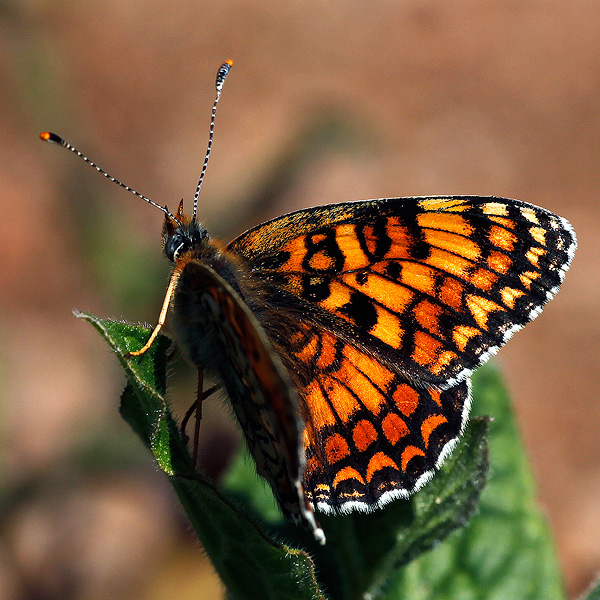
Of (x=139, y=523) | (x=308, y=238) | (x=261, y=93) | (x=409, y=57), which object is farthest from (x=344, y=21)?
(x=308, y=238)

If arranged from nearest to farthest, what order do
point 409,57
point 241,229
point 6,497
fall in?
point 6,497
point 241,229
point 409,57

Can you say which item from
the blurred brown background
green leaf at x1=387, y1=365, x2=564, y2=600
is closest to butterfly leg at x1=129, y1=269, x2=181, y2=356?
green leaf at x1=387, y1=365, x2=564, y2=600

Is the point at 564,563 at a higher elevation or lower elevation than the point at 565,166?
lower

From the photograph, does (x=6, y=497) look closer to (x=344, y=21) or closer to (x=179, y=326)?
(x=179, y=326)

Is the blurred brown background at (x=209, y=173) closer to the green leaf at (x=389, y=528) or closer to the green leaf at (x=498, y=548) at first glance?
the green leaf at (x=498, y=548)

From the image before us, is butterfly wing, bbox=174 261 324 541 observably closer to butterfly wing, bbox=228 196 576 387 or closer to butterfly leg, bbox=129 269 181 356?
butterfly leg, bbox=129 269 181 356

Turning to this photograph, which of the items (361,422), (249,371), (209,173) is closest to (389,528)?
(361,422)

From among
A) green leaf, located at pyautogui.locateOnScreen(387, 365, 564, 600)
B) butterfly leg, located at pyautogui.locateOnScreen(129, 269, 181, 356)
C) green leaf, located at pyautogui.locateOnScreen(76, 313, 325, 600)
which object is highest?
butterfly leg, located at pyautogui.locateOnScreen(129, 269, 181, 356)
